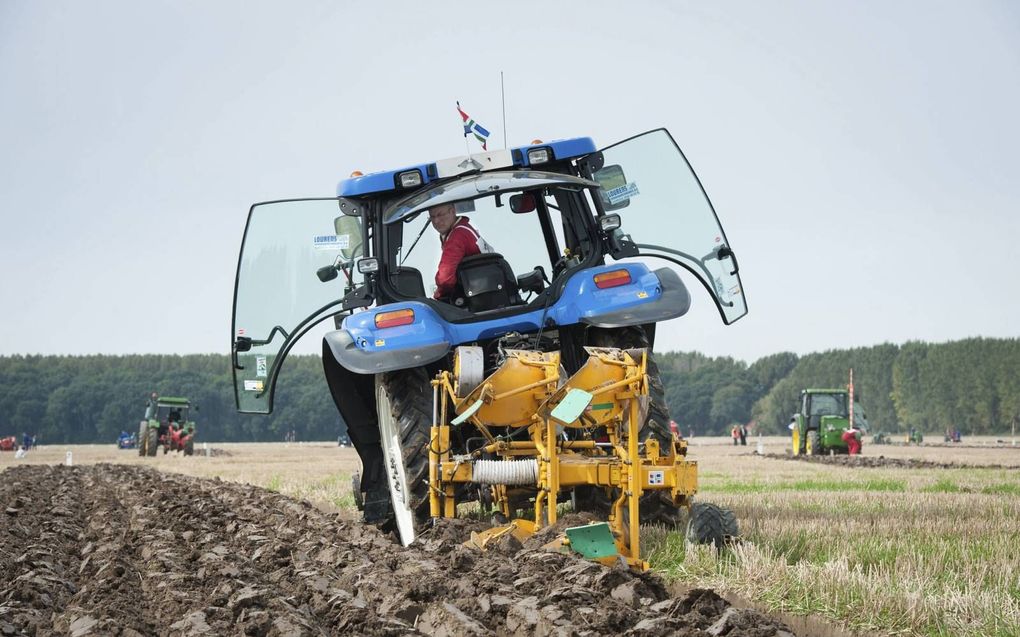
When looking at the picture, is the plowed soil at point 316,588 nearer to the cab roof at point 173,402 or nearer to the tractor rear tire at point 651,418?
the tractor rear tire at point 651,418

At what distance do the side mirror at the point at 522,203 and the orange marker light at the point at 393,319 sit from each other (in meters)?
1.47

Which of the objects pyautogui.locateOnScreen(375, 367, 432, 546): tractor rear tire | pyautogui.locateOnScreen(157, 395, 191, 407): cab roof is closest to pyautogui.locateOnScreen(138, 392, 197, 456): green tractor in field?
pyautogui.locateOnScreen(157, 395, 191, 407): cab roof

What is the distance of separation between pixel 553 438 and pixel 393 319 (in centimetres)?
137

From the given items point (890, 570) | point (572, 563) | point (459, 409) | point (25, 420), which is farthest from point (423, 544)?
point (25, 420)

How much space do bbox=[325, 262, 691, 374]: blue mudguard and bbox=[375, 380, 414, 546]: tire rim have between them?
0.45 m

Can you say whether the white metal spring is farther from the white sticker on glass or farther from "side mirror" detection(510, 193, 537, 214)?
"side mirror" detection(510, 193, 537, 214)

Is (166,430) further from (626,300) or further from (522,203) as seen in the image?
(626,300)

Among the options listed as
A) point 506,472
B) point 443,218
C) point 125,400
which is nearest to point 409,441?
point 506,472

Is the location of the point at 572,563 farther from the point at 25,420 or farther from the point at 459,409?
the point at 25,420

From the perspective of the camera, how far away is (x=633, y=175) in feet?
23.9

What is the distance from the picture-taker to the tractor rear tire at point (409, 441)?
637cm

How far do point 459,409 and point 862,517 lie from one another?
3.50m

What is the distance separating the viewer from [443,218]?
289 inches

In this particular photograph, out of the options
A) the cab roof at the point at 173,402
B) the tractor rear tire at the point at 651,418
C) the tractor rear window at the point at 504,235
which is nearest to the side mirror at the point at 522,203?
the tractor rear window at the point at 504,235
